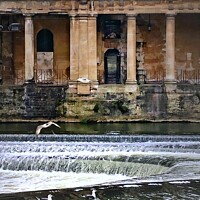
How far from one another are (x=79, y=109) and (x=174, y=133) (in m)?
8.77

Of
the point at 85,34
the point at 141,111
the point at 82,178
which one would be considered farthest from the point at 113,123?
the point at 82,178

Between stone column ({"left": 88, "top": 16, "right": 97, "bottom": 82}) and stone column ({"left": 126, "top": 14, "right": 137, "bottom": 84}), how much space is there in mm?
1842

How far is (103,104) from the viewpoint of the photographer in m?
39.0

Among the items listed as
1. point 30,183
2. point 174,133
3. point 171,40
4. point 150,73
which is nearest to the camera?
point 30,183

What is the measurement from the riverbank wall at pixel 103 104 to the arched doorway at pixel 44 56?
5.04m

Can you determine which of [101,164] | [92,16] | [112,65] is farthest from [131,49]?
[101,164]

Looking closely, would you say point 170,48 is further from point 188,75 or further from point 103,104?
point 103,104

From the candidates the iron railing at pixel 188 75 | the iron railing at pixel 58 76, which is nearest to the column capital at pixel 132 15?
the iron railing at pixel 58 76

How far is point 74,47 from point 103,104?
3782 mm

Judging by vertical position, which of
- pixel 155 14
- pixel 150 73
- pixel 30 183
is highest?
pixel 155 14

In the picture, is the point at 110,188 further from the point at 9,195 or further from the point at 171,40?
the point at 171,40

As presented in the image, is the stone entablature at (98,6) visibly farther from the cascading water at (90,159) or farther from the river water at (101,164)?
the cascading water at (90,159)

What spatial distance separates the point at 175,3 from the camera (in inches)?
1561

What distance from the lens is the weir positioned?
75.0 feet
